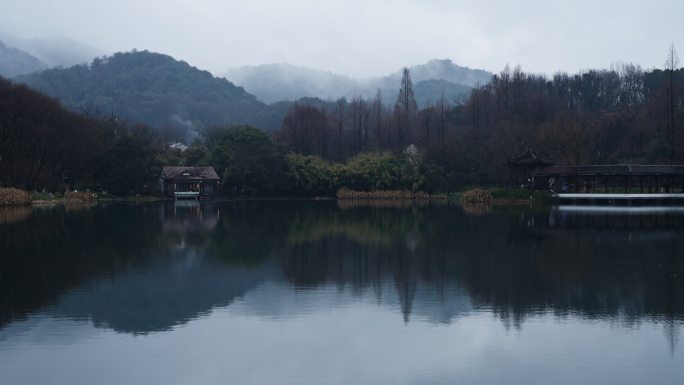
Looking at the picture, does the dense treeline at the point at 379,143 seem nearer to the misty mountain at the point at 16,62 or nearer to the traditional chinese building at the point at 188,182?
the traditional chinese building at the point at 188,182

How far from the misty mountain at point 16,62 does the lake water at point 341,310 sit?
16175 centimetres

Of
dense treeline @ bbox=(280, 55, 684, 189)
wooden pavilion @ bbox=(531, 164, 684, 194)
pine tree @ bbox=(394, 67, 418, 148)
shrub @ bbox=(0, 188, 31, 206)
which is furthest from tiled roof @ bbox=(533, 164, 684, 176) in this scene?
shrub @ bbox=(0, 188, 31, 206)

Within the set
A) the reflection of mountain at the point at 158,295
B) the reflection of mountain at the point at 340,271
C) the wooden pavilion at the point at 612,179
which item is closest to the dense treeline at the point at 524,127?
the wooden pavilion at the point at 612,179

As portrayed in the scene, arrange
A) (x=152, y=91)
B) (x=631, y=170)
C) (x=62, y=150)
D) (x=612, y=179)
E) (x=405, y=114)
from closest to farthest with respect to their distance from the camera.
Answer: (x=631, y=170) → (x=612, y=179) → (x=62, y=150) → (x=405, y=114) → (x=152, y=91)

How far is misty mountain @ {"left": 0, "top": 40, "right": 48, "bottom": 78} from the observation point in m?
158

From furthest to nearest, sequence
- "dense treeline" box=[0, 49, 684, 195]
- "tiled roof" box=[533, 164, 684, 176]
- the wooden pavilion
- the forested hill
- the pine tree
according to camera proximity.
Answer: the forested hill
the pine tree
"dense treeline" box=[0, 49, 684, 195]
the wooden pavilion
"tiled roof" box=[533, 164, 684, 176]

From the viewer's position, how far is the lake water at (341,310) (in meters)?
7.51

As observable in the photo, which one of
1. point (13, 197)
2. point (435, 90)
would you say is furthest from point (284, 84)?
point (13, 197)

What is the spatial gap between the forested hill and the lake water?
95.7 meters

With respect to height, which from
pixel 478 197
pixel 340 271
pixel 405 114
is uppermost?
pixel 405 114

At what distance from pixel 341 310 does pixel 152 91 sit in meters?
122

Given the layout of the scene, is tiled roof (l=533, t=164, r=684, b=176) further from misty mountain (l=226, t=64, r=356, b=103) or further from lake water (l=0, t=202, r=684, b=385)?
misty mountain (l=226, t=64, r=356, b=103)

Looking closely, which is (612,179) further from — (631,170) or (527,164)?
(527,164)

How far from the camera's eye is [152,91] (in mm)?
123812
